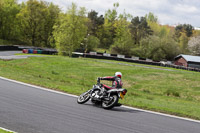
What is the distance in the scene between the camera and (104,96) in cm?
1166

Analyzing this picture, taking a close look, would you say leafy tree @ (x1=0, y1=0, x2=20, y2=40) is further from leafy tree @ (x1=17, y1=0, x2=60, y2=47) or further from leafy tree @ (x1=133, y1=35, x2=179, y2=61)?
leafy tree @ (x1=133, y1=35, x2=179, y2=61)

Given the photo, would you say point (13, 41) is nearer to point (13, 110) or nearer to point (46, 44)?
point (46, 44)

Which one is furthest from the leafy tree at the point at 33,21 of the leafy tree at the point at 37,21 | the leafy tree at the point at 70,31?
the leafy tree at the point at 70,31

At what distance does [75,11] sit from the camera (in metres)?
63.2

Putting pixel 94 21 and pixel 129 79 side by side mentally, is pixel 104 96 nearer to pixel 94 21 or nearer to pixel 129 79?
pixel 129 79

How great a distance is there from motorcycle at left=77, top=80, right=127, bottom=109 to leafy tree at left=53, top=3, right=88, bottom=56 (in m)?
48.5

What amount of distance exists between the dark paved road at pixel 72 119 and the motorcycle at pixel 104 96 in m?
0.31

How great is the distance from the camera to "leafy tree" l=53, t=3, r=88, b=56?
60.3 metres

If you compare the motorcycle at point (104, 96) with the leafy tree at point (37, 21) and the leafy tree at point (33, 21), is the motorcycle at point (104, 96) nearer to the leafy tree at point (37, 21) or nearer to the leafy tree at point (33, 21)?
the leafy tree at point (37, 21)

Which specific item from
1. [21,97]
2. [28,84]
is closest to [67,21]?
[28,84]

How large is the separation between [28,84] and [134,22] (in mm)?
101961

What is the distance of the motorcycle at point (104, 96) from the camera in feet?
37.0

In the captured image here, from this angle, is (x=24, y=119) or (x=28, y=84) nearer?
(x=24, y=119)

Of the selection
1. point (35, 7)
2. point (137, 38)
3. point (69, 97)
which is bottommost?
point (69, 97)
